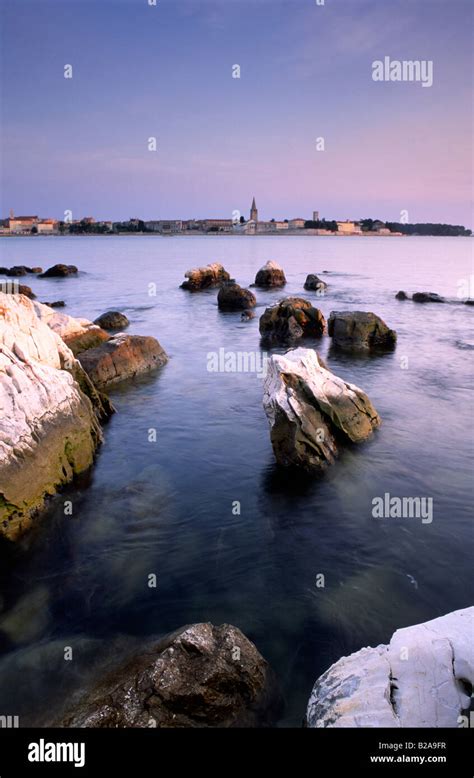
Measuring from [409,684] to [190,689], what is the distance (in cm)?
280

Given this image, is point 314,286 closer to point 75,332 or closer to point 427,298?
point 427,298

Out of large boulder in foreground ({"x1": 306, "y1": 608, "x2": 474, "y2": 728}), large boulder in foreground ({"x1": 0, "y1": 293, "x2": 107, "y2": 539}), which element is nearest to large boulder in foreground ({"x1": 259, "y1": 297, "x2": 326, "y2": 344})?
large boulder in foreground ({"x1": 0, "y1": 293, "x2": 107, "y2": 539})

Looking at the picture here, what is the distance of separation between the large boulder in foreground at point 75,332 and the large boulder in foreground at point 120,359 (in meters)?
1.03

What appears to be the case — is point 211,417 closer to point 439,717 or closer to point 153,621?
point 153,621

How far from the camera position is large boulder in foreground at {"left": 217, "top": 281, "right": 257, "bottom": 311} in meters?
43.4

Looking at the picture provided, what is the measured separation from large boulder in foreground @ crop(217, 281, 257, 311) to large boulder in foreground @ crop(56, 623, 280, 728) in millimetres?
37134

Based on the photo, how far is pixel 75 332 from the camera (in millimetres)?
23828

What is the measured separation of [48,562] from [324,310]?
33956 mm

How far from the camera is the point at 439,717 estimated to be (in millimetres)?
5258

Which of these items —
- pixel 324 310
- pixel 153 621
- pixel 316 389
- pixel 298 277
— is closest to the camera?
pixel 153 621

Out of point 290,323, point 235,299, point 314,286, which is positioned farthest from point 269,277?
point 290,323

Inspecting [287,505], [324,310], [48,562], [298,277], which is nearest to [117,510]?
[48,562]

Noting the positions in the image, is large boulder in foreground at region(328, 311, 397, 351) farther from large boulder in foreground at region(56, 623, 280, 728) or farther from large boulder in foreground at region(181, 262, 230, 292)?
large boulder in foreground at region(181, 262, 230, 292)
